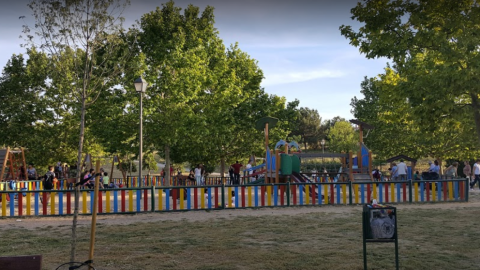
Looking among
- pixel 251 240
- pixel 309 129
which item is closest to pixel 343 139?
pixel 309 129

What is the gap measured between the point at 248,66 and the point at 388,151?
1525cm

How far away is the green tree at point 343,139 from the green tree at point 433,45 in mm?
58604

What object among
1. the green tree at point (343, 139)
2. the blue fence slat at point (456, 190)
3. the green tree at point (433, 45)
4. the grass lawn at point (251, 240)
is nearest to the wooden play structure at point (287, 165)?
the blue fence slat at point (456, 190)

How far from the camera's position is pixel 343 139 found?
260ft

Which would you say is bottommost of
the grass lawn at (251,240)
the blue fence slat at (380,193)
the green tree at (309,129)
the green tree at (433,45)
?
the grass lawn at (251,240)

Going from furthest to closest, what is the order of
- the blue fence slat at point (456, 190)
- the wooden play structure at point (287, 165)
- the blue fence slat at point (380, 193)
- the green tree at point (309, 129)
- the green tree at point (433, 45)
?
the green tree at point (309, 129) → the wooden play structure at point (287, 165) → the blue fence slat at point (456, 190) → the blue fence slat at point (380, 193) → the green tree at point (433, 45)

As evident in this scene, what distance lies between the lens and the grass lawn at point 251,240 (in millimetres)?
8258

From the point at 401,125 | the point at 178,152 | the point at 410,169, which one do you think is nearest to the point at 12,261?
the point at 410,169

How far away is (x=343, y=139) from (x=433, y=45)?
217 feet

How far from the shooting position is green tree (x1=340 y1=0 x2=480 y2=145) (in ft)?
42.8

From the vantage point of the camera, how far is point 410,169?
104ft

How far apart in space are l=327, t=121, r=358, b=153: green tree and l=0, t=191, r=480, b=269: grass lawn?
2351 inches

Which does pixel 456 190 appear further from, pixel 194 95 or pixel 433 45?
pixel 194 95

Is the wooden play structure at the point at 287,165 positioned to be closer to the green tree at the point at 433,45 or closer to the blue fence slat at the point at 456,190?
the blue fence slat at the point at 456,190
